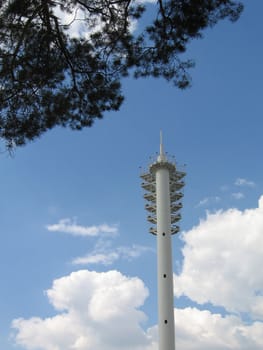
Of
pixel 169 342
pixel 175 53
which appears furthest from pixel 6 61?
pixel 169 342

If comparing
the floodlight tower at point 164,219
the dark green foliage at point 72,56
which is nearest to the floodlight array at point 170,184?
the floodlight tower at point 164,219

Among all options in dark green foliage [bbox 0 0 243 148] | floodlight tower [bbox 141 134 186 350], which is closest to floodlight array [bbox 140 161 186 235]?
floodlight tower [bbox 141 134 186 350]

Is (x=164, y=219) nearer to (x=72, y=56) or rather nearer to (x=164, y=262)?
(x=164, y=262)

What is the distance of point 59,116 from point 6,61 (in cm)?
158

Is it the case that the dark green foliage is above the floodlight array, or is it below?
below

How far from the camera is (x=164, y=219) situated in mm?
36062

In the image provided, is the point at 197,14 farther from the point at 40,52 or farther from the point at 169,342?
the point at 169,342

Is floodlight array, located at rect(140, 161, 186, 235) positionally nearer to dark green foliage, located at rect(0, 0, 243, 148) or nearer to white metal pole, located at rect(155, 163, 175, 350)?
white metal pole, located at rect(155, 163, 175, 350)

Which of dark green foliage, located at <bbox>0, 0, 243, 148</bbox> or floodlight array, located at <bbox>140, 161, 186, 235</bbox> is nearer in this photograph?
dark green foliage, located at <bbox>0, 0, 243, 148</bbox>

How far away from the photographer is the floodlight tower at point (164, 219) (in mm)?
32094

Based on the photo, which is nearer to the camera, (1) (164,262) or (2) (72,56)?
(2) (72,56)

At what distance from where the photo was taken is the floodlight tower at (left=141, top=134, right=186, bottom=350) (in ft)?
105

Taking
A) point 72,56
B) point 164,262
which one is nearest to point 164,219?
point 164,262

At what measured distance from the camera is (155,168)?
130ft
